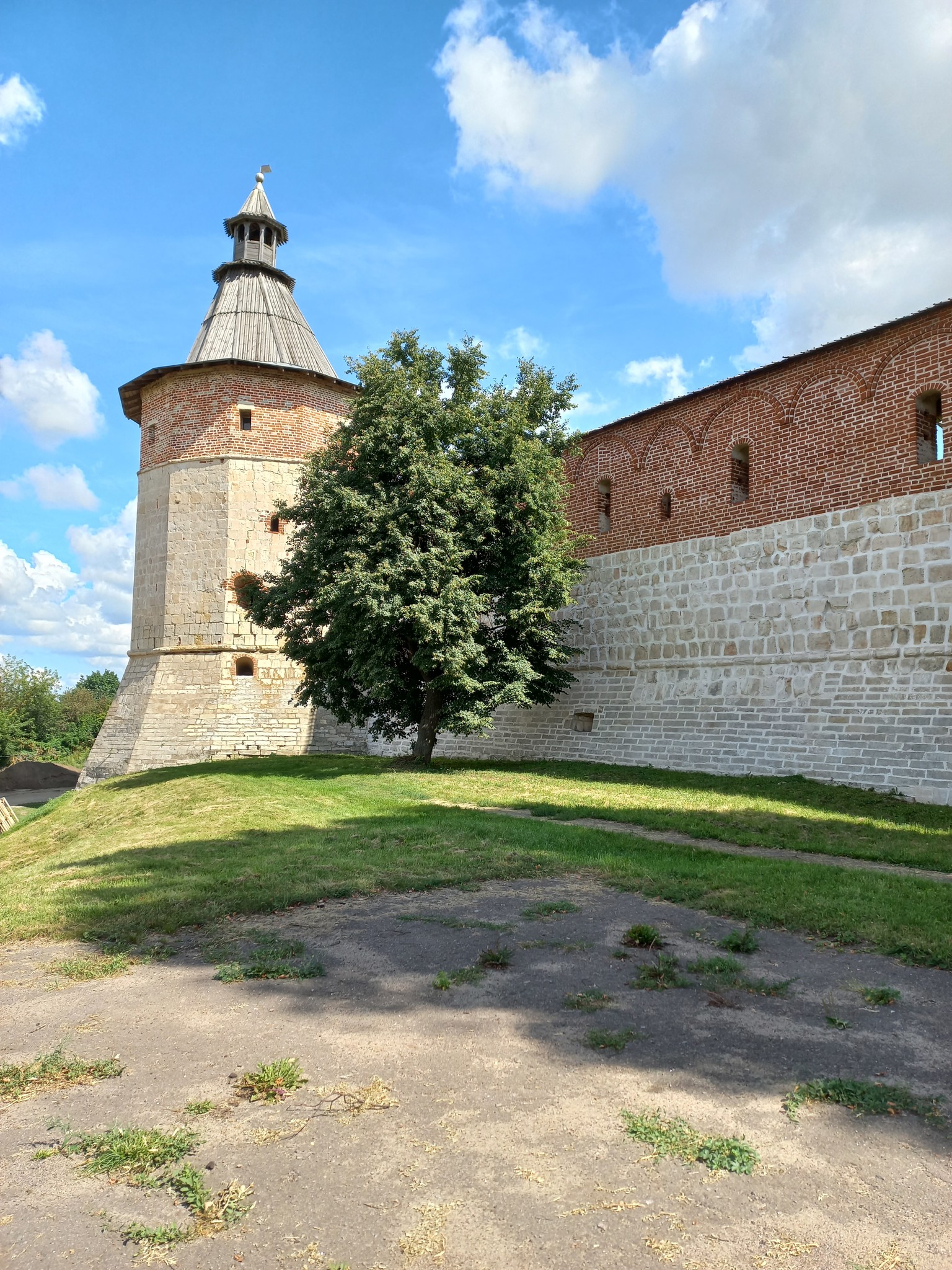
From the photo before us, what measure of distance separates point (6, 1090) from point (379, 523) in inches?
486

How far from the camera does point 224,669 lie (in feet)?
71.7

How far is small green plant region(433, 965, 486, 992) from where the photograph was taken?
4.09m

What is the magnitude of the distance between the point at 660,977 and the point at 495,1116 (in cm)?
156

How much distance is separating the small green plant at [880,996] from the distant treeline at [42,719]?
161 feet

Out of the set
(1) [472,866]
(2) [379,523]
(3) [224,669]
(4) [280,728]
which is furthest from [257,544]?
(1) [472,866]

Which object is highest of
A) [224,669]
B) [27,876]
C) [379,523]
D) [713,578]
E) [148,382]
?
[148,382]

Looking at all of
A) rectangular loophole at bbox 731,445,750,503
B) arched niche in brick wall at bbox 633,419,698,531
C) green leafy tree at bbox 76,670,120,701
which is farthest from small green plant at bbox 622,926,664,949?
green leafy tree at bbox 76,670,120,701

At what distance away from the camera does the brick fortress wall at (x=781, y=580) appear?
12133 millimetres

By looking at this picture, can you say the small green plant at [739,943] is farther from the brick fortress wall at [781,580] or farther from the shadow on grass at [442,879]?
the brick fortress wall at [781,580]

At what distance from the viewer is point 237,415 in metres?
22.9

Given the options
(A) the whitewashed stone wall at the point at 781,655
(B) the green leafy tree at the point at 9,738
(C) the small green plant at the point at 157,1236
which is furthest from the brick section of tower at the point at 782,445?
(B) the green leafy tree at the point at 9,738

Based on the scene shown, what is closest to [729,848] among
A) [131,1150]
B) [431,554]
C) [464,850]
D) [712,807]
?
[712,807]

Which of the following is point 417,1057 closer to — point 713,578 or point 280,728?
point 713,578

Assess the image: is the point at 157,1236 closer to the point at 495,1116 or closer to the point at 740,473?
the point at 495,1116
